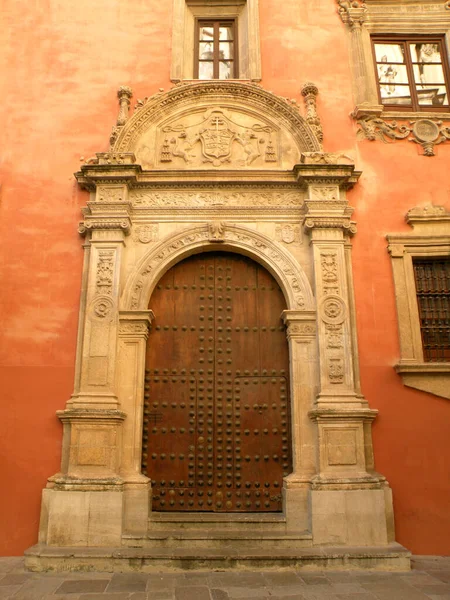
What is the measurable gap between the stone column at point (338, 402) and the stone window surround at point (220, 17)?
200 cm

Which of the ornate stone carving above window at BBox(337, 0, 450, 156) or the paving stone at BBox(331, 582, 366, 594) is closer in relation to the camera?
the paving stone at BBox(331, 582, 366, 594)

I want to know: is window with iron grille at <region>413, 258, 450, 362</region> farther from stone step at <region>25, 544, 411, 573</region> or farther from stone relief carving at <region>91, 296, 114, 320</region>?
stone relief carving at <region>91, 296, 114, 320</region>

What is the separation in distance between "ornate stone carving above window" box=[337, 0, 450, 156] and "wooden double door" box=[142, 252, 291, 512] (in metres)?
2.56

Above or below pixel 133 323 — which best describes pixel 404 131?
above

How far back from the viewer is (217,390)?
5797mm

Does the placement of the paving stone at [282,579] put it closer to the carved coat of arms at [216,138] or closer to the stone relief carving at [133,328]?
the stone relief carving at [133,328]

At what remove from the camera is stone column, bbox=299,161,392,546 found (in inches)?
197

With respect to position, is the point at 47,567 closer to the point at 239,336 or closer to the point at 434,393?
the point at 239,336

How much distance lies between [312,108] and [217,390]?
3.85 m

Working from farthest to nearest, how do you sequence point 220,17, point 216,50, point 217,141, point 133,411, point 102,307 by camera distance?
point 220,17 → point 216,50 → point 217,141 → point 102,307 → point 133,411

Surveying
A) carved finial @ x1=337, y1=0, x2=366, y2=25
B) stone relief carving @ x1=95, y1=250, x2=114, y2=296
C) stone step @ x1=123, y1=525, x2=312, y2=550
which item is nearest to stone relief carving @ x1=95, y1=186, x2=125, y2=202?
stone relief carving @ x1=95, y1=250, x2=114, y2=296

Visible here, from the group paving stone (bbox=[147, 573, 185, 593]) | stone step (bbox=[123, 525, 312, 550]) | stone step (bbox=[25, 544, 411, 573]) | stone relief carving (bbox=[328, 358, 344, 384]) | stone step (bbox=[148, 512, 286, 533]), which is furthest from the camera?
stone relief carving (bbox=[328, 358, 344, 384])

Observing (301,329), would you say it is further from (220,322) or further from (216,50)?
(216,50)

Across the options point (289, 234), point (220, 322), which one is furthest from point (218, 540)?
point (289, 234)
